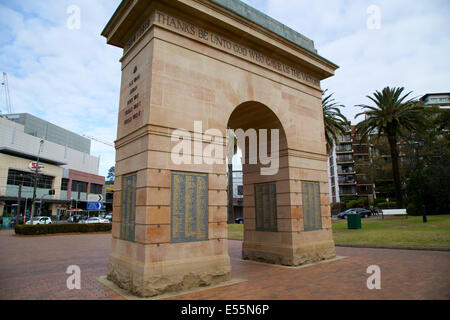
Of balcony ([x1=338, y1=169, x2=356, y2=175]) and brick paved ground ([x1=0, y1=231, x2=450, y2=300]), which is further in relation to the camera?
balcony ([x1=338, y1=169, x2=356, y2=175])

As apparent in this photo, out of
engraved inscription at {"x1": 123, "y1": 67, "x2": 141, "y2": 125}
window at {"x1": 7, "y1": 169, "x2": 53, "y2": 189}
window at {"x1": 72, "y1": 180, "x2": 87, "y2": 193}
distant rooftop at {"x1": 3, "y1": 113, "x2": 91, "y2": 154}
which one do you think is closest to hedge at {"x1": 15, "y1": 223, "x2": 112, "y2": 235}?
window at {"x1": 7, "y1": 169, "x2": 53, "y2": 189}

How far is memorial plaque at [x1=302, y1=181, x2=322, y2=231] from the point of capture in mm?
11055

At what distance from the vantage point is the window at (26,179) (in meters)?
49.2

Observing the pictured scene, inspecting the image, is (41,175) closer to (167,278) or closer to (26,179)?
(26,179)

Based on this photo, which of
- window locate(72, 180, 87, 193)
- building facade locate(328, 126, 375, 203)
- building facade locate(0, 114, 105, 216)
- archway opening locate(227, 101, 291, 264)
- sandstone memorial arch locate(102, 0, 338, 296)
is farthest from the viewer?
building facade locate(328, 126, 375, 203)

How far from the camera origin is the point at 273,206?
11.2 m

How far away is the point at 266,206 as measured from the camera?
37.4 feet

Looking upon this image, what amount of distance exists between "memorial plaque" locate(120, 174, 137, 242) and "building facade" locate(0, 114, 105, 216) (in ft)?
111

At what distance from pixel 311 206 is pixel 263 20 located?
7540 millimetres

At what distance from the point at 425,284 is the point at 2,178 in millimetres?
58415

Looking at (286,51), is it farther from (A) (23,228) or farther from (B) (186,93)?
(A) (23,228)

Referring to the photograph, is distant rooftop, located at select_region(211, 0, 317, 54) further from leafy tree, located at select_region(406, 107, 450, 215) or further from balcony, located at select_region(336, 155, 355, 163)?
balcony, located at select_region(336, 155, 355, 163)

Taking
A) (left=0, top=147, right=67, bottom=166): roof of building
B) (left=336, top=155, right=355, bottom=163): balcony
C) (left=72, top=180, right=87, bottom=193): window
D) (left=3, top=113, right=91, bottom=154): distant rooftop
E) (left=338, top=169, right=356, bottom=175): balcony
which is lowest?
(left=72, top=180, right=87, bottom=193): window

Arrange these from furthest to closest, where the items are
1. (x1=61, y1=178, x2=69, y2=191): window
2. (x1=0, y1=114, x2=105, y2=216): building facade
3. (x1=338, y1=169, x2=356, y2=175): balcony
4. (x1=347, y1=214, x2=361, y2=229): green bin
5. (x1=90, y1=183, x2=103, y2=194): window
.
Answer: (x1=90, y1=183, x2=103, y2=194): window
(x1=338, y1=169, x2=356, y2=175): balcony
(x1=61, y1=178, x2=69, y2=191): window
(x1=0, y1=114, x2=105, y2=216): building facade
(x1=347, y1=214, x2=361, y2=229): green bin
